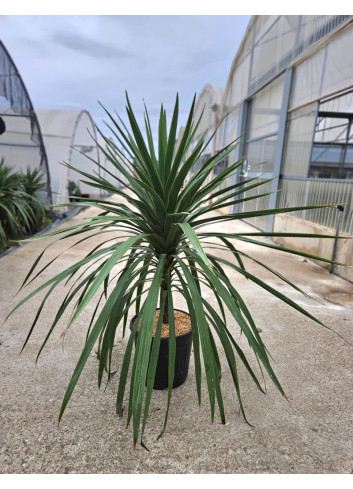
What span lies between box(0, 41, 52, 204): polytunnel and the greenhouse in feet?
11.4

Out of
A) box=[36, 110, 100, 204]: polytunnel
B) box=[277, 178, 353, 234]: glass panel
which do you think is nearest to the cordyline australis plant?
box=[277, 178, 353, 234]: glass panel

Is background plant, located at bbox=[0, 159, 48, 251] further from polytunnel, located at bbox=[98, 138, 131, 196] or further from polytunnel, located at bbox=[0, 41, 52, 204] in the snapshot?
polytunnel, located at bbox=[98, 138, 131, 196]

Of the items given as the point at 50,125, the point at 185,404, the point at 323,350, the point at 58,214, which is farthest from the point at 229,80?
the point at 185,404

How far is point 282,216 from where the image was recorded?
15.7 ft

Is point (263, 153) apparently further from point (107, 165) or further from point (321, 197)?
point (107, 165)

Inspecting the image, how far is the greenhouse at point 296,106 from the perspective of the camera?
338 cm

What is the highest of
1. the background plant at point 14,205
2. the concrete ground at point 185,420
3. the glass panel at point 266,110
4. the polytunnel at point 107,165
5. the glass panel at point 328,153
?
the glass panel at point 266,110

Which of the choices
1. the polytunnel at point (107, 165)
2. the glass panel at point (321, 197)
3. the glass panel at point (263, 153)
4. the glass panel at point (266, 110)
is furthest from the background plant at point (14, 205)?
the glass panel at point (266, 110)

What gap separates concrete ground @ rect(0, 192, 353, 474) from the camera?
1.06 meters

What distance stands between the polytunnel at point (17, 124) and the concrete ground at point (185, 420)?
393 centimetres

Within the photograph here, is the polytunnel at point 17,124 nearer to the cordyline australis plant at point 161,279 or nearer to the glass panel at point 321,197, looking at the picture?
the glass panel at point 321,197

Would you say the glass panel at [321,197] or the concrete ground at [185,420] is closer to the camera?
the concrete ground at [185,420]

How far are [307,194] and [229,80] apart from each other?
508cm
